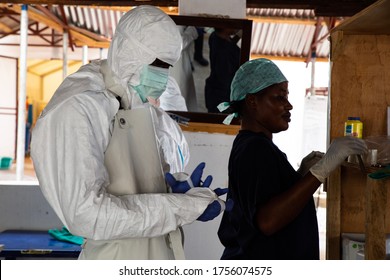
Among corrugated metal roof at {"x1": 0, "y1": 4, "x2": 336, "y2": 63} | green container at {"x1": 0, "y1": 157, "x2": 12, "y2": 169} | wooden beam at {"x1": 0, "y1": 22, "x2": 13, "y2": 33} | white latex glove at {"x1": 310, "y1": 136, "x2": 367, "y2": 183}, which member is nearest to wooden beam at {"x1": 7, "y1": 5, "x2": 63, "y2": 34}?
corrugated metal roof at {"x1": 0, "y1": 4, "x2": 336, "y2": 63}

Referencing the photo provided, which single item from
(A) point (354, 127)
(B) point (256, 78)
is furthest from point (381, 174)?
(B) point (256, 78)

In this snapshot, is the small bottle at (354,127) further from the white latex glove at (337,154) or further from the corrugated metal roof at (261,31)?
the corrugated metal roof at (261,31)

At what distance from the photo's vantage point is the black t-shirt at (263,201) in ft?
6.46

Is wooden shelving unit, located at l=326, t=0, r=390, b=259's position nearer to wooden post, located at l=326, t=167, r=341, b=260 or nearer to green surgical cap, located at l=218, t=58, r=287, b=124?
wooden post, located at l=326, t=167, r=341, b=260

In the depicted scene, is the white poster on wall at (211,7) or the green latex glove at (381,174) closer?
the green latex glove at (381,174)

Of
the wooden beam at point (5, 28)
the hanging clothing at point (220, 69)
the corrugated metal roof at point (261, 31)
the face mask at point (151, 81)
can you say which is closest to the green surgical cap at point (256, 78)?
the face mask at point (151, 81)

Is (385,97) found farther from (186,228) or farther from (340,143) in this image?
(186,228)

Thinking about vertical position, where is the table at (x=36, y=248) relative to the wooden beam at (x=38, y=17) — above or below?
below

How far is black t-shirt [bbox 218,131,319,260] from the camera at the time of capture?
1.97 meters

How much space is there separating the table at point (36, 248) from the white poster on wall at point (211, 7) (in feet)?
5.79

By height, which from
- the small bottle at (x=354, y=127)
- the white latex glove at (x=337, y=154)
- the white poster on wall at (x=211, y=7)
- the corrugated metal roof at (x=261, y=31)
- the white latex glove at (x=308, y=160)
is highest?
the corrugated metal roof at (x=261, y=31)

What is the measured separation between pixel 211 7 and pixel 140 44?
2323 millimetres

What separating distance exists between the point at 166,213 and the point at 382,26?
1130mm

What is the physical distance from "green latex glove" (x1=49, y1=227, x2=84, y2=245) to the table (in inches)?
1.0
